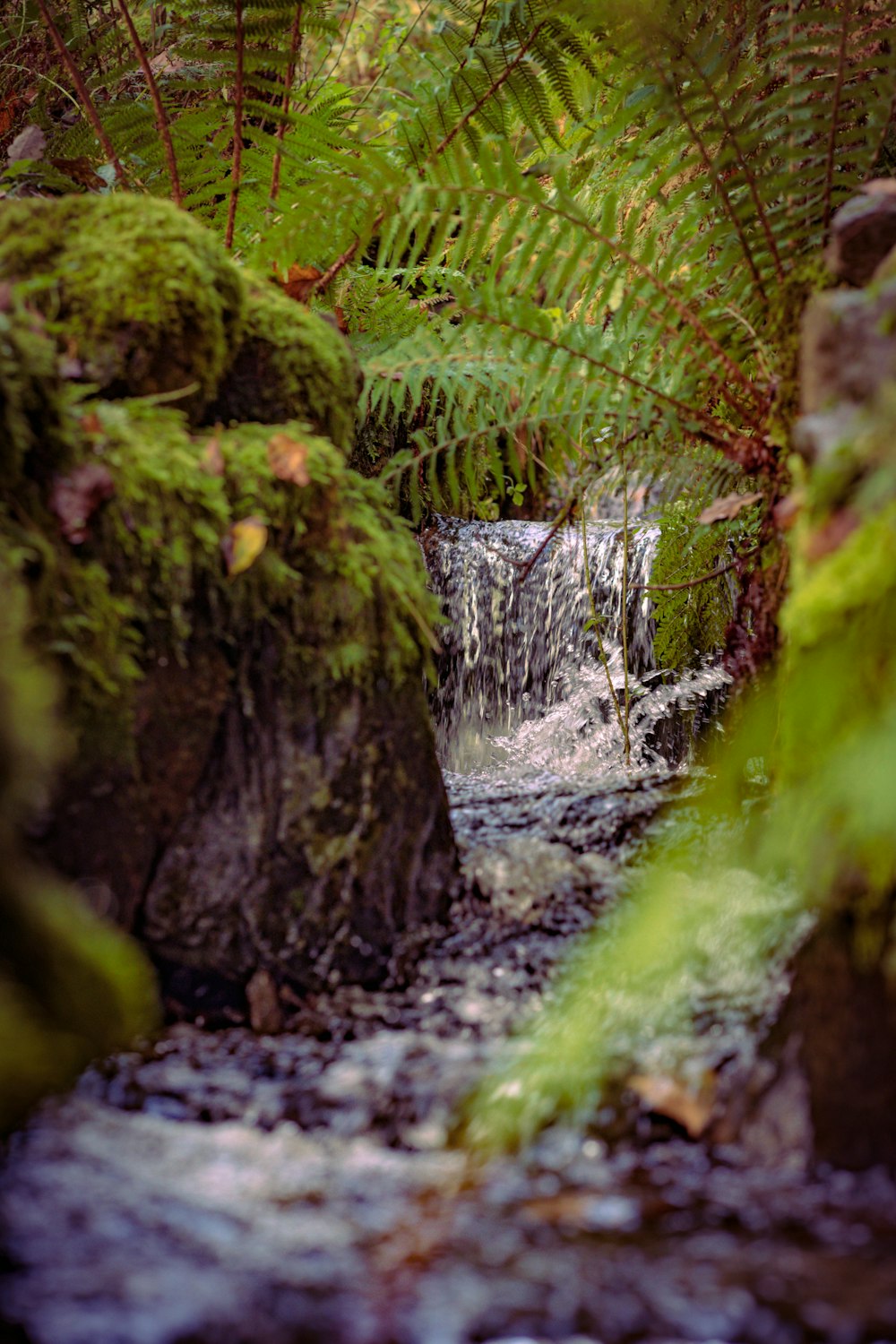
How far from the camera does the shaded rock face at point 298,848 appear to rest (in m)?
1.74

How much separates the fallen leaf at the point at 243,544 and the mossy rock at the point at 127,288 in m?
0.33

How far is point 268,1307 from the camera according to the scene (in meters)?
1.00

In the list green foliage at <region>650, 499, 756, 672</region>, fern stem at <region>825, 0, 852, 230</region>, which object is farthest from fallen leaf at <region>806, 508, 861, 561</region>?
green foliage at <region>650, 499, 756, 672</region>

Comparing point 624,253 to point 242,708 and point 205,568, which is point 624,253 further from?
point 242,708

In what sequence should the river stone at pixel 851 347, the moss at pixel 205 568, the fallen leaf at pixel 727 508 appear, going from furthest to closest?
the fallen leaf at pixel 727 508
the moss at pixel 205 568
the river stone at pixel 851 347

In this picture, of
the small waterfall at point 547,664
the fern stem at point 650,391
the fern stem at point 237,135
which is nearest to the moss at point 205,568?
the fern stem at point 650,391

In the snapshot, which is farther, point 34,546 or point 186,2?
point 186,2

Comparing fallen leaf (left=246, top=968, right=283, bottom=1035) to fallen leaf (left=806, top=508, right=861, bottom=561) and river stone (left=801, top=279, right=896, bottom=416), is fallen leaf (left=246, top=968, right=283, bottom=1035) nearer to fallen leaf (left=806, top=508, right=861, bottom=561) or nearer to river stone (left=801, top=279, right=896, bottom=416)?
fallen leaf (left=806, top=508, right=861, bottom=561)

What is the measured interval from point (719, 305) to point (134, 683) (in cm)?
184

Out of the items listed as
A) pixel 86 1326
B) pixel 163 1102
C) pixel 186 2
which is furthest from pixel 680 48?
pixel 86 1326

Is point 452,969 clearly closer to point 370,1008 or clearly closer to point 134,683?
point 370,1008

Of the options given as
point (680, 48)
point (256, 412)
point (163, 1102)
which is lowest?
point (163, 1102)

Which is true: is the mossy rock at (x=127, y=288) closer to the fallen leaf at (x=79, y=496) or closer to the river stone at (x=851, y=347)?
the fallen leaf at (x=79, y=496)

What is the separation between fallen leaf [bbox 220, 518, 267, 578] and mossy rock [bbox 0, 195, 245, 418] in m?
0.33
